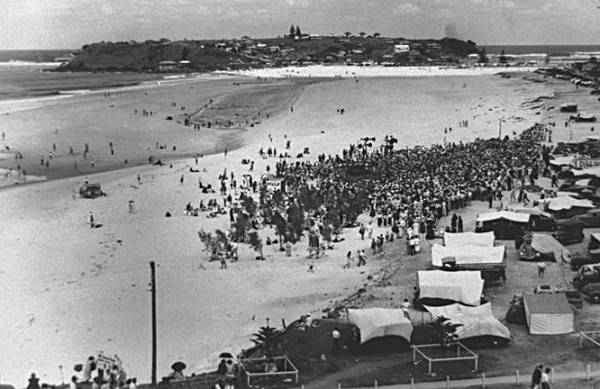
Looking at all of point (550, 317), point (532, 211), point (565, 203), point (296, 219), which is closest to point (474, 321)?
point (550, 317)

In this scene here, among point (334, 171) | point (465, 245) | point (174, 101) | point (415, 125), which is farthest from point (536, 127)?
point (174, 101)

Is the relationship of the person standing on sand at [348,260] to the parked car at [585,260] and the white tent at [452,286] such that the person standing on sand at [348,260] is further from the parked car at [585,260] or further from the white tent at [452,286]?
the parked car at [585,260]

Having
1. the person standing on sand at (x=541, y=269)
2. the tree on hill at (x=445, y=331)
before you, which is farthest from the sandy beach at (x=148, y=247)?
the person standing on sand at (x=541, y=269)

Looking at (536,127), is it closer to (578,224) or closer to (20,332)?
(578,224)

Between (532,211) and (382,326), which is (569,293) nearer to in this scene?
(382,326)

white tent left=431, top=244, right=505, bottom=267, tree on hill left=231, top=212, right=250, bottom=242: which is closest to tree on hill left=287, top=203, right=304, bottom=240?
tree on hill left=231, top=212, right=250, bottom=242

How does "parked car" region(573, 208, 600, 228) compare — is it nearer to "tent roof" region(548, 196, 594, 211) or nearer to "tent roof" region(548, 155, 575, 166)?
"tent roof" region(548, 196, 594, 211)
